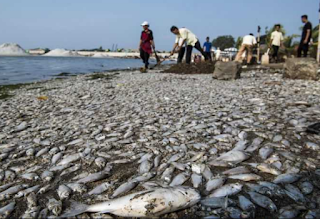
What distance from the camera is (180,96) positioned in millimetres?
6703

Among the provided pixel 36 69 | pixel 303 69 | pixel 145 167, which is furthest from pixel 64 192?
pixel 36 69

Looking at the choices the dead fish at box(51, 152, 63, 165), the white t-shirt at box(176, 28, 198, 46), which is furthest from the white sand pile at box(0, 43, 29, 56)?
the dead fish at box(51, 152, 63, 165)

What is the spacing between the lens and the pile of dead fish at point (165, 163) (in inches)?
73.9

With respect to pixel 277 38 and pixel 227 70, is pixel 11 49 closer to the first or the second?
pixel 277 38

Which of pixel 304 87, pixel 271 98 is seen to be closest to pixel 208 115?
pixel 271 98

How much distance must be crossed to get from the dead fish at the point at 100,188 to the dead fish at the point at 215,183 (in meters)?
0.90

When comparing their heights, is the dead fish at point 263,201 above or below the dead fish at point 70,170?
above

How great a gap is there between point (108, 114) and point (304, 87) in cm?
639

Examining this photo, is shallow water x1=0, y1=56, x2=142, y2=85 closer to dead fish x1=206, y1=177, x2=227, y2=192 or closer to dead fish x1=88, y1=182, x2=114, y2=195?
dead fish x1=88, y1=182, x2=114, y2=195

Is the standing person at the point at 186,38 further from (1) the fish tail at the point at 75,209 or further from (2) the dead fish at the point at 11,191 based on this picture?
(1) the fish tail at the point at 75,209

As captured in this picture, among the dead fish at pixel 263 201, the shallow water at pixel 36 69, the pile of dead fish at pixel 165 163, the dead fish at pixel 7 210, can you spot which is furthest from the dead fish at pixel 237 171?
the shallow water at pixel 36 69

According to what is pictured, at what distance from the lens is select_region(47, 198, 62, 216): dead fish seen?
1.92 metres

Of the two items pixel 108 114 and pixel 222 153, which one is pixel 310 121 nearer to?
pixel 222 153

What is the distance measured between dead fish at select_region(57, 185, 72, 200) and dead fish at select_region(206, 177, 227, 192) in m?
1.24
